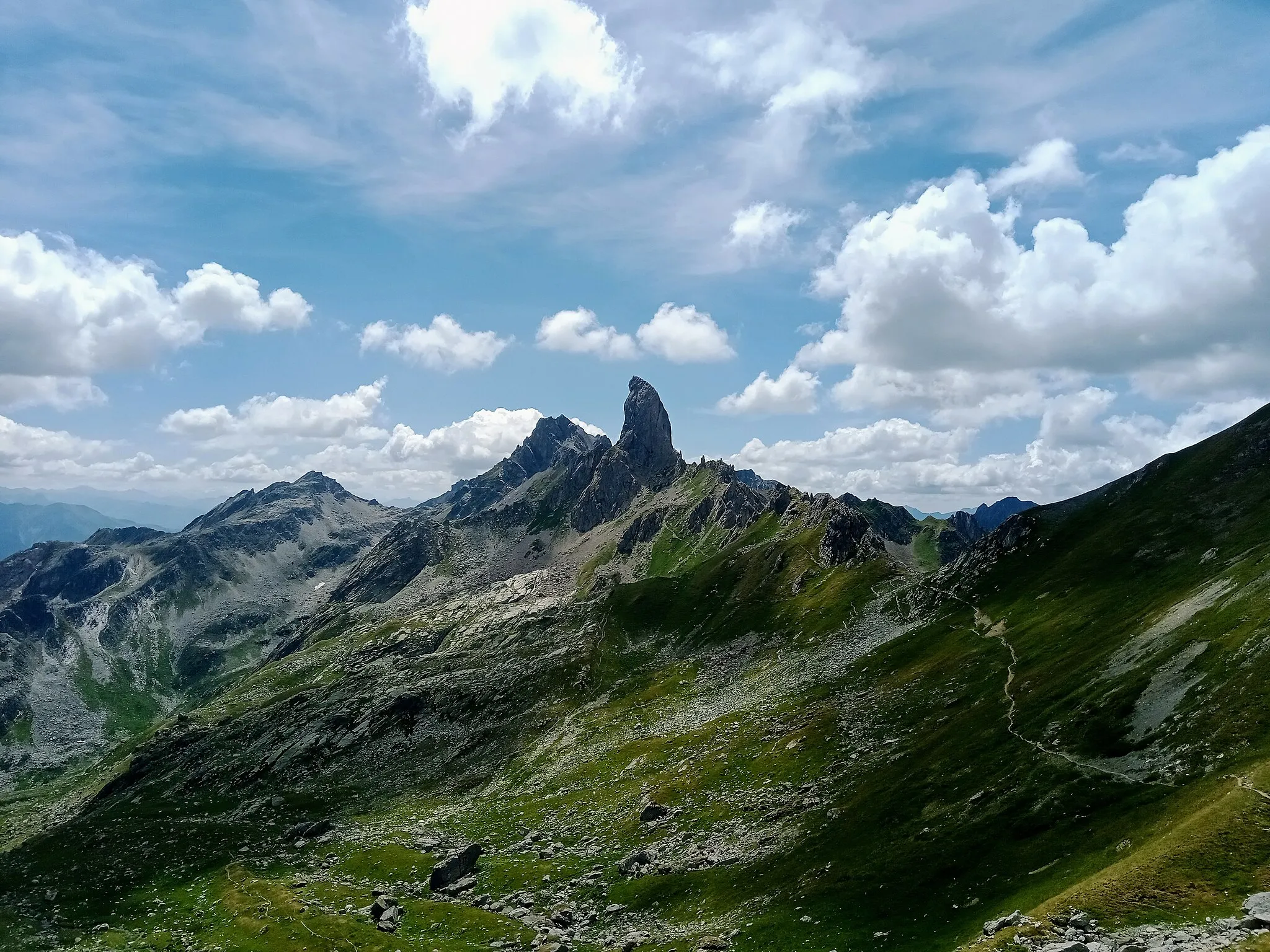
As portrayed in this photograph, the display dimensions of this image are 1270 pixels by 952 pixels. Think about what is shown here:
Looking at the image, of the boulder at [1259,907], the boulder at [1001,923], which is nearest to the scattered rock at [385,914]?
the boulder at [1001,923]

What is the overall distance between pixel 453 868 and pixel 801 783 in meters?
37.9

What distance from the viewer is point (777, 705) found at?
4284 inches

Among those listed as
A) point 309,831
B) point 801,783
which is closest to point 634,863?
point 801,783

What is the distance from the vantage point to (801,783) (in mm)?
76688

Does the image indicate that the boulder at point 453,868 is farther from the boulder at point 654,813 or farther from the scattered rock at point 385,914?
the boulder at point 654,813

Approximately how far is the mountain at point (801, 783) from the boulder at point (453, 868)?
0.29 metres

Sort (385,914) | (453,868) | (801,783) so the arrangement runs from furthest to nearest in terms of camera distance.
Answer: (453,868) → (801,783) → (385,914)

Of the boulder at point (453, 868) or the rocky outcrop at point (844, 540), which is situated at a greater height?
the rocky outcrop at point (844, 540)

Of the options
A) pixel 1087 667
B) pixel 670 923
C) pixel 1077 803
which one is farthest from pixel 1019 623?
pixel 670 923

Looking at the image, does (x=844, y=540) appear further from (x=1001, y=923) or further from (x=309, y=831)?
(x=1001, y=923)

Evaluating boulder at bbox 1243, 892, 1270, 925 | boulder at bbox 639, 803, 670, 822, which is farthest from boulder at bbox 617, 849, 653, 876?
boulder at bbox 1243, 892, 1270, 925

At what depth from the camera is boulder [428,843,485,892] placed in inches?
2997

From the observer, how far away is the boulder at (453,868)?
→ 76.1 meters

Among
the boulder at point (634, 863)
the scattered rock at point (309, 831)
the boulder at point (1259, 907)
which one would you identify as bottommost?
the scattered rock at point (309, 831)
